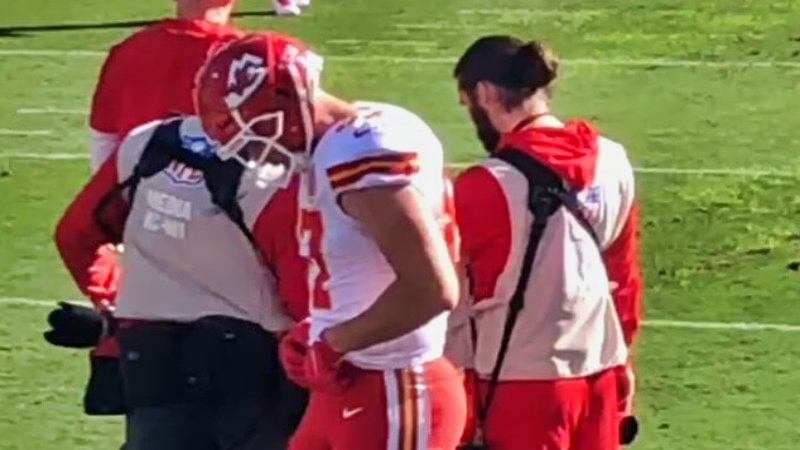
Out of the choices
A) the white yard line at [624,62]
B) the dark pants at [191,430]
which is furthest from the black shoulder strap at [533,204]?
the white yard line at [624,62]

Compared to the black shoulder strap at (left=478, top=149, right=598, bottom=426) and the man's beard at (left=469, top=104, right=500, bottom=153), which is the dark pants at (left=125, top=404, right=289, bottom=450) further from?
the man's beard at (left=469, top=104, right=500, bottom=153)

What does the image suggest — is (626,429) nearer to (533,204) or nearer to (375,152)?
(533,204)

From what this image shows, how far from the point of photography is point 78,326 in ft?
20.0

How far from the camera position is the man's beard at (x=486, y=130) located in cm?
600

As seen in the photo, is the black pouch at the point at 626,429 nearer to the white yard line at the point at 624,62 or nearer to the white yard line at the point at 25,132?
the white yard line at the point at 25,132

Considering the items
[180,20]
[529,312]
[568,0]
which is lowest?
[568,0]

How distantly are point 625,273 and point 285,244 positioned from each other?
1.09 meters

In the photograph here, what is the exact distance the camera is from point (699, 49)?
15953 millimetres

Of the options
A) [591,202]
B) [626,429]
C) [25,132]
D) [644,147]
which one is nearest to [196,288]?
[591,202]

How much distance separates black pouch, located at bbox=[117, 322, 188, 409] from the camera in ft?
18.7

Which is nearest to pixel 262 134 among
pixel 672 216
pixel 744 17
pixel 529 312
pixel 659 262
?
pixel 529 312

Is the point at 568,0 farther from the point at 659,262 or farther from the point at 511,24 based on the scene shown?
the point at 659,262

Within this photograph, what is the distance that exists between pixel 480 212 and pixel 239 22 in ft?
37.9

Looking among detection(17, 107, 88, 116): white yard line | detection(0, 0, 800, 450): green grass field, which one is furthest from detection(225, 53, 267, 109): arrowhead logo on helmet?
detection(17, 107, 88, 116): white yard line
